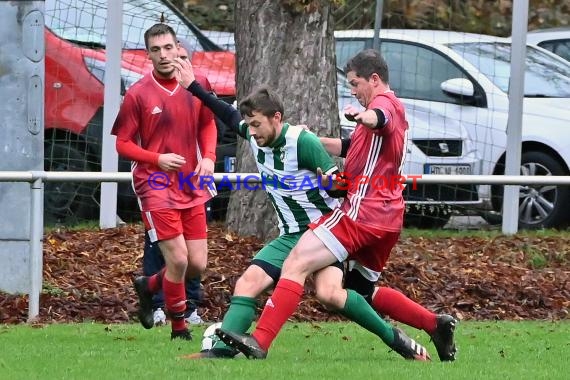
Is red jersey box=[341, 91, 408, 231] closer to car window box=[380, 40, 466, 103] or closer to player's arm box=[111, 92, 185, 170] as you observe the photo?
player's arm box=[111, 92, 185, 170]

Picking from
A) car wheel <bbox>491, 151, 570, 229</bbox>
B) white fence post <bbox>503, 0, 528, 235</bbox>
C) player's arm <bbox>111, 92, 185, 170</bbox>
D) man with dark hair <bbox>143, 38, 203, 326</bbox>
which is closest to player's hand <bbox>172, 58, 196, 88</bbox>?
player's arm <bbox>111, 92, 185, 170</bbox>

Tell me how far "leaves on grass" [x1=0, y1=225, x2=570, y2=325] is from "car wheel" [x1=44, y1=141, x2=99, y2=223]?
110 cm

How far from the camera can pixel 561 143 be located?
49.5 feet

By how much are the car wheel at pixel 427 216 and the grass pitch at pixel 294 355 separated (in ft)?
15.1

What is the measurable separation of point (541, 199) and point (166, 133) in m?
6.67

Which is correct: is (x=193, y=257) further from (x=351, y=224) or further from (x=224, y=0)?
(x=224, y=0)

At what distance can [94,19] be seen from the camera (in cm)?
1495

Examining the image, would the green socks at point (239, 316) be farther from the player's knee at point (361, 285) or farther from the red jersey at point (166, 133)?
the red jersey at point (166, 133)

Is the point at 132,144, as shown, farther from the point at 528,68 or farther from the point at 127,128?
the point at 528,68

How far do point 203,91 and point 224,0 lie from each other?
13.7 m

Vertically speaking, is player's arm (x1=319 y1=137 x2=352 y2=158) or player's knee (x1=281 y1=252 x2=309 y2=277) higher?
player's arm (x1=319 y1=137 x2=352 y2=158)

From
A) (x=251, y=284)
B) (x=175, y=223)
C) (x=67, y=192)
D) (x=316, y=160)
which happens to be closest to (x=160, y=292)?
(x=175, y=223)

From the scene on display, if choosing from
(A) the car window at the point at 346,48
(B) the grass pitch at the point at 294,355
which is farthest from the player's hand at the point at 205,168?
(A) the car window at the point at 346,48

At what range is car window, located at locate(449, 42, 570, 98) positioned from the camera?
15.6 m
